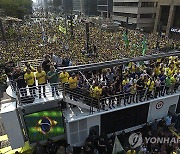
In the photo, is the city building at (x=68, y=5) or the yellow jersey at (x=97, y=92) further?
the city building at (x=68, y=5)

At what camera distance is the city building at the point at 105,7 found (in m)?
108

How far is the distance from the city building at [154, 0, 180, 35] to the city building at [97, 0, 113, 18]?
168 feet

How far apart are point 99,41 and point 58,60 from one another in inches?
905

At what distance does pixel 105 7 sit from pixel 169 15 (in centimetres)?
6578

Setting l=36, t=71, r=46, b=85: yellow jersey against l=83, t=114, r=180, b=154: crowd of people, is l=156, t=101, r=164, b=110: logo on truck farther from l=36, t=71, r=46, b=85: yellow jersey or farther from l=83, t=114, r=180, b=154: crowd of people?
l=36, t=71, r=46, b=85: yellow jersey

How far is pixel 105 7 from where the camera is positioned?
4437 inches

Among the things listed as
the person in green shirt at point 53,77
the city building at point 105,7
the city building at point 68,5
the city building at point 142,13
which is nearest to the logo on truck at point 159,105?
the person in green shirt at point 53,77

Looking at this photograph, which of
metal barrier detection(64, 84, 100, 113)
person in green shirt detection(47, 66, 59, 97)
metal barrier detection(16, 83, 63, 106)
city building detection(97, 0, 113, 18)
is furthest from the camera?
city building detection(97, 0, 113, 18)

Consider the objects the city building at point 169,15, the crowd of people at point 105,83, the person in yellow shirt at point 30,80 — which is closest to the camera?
the person in yellow shirt at point 30,80

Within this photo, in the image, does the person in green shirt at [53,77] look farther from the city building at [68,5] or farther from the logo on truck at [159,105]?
the city building at [68,5]

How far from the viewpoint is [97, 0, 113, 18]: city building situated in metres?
108

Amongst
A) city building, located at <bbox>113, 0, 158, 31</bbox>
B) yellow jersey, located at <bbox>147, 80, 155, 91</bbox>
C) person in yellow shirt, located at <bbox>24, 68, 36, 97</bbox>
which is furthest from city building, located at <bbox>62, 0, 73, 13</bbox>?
person in yellow shirt, located at <bbox>24, 68, 36, 97</bbox>

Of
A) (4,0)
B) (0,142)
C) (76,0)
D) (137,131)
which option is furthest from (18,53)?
(76,0)

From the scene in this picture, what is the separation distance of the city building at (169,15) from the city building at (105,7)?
2018 inches
